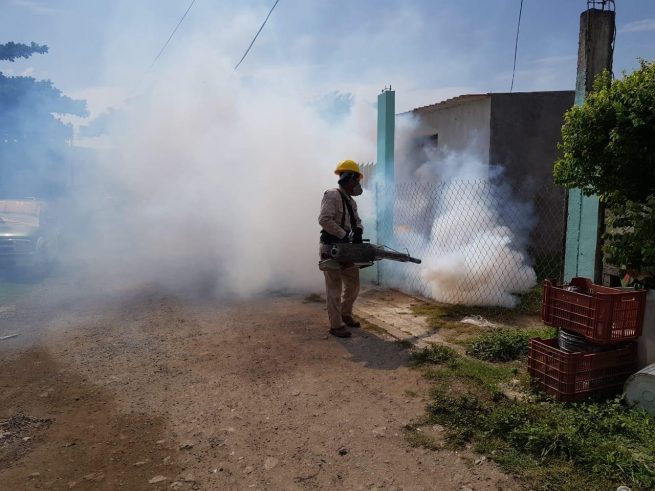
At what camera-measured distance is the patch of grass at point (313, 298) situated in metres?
7.25

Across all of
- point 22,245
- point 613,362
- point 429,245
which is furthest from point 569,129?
point 22,245

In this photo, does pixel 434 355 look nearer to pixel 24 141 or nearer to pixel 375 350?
pixel 375 350

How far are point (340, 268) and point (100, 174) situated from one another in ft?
35.3

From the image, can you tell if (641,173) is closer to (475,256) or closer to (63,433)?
(475,256)

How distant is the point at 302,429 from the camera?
3453mm

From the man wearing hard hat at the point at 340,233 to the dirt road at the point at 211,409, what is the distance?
1.26ft

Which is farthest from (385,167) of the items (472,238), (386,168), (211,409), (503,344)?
(211,409)

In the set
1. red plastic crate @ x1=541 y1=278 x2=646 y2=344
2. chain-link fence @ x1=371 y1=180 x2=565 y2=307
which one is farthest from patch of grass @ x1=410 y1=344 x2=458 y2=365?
chain-link fence @ x1=371 y1=180 x2=565 y2=307

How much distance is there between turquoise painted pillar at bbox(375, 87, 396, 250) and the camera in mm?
8047

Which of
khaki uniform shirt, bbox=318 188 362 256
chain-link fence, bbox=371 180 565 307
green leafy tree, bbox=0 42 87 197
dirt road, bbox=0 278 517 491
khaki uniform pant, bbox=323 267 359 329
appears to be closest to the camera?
dirt road, bbox=0 278 517 491

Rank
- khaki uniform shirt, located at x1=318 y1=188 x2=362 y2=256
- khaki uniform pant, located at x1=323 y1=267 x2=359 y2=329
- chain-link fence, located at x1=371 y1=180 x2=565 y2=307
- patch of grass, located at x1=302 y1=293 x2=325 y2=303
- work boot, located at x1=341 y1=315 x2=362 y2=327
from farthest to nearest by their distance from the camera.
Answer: patch of grass, located at x1=302 y1=293 x2=325 y2=303 → chain-link fence, located at x1=371 y1=180 x2=565 y2=307 → work boot, located at x1=341 y1=315 x2=362 y2=327 → khaki uniform pant, located at x1=323 y1=267 x2=359 y2=329 → khaki uniform shirt, located at x1=318 y1=188 x2=362 y2=256

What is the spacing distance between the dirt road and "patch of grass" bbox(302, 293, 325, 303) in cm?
92

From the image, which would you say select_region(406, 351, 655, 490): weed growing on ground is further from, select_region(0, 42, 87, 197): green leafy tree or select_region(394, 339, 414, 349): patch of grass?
select_region(0, 42, 87, 197): green leafy tree

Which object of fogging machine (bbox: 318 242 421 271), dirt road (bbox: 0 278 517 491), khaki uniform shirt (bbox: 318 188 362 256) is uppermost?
khaki uniform shirt (bbox: 318 188 362 256)
